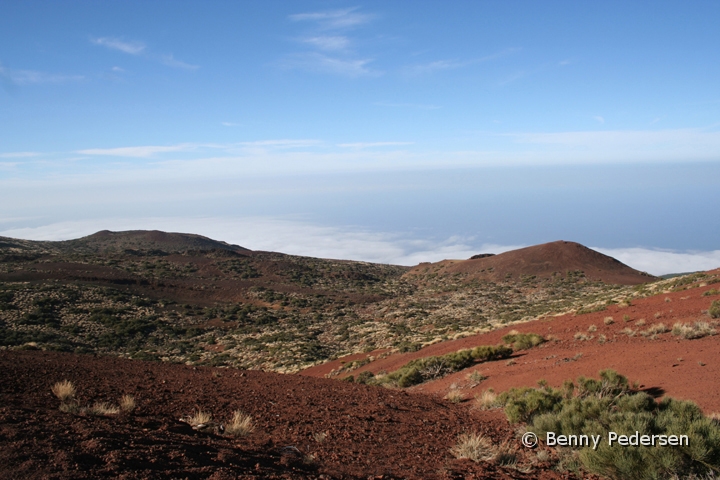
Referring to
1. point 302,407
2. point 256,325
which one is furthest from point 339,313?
point 302,407

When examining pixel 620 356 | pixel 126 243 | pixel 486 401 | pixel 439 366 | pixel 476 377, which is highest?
pixel 126 243

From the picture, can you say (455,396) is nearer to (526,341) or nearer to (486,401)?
(486,401)

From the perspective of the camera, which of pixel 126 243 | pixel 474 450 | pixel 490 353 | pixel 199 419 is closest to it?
pixel 474 450

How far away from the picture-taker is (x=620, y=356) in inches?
405

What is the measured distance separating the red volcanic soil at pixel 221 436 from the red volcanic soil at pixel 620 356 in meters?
2.42

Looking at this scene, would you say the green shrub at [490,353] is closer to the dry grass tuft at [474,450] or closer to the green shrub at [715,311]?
the green shrub at [715,311]

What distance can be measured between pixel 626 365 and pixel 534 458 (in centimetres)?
516

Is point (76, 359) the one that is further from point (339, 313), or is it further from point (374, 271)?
point (374, 271)

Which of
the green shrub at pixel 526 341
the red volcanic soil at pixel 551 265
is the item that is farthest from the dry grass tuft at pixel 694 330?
the red volcanic soil at pixel 551 265

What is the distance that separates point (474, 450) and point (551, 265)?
148 ft

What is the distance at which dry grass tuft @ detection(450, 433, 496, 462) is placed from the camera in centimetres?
577

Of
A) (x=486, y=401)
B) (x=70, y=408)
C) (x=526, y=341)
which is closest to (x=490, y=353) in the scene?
(x=526, y=341)

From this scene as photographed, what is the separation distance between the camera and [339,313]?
119 ft

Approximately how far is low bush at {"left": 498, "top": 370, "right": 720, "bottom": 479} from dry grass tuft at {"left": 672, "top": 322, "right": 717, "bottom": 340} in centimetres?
442
